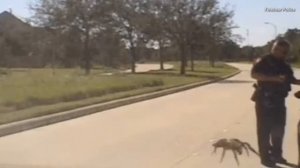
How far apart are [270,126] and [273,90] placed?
497 millimetres

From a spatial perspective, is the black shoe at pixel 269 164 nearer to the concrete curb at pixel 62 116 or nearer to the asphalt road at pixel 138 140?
the asphalt road at pixel 138 140

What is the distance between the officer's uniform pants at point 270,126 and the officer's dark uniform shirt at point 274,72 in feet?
0.52

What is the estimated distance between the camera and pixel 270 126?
916 centimetres

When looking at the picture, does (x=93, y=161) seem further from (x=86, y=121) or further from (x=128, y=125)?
(x=86, y=121)

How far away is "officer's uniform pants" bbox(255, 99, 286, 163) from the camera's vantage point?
9047mm

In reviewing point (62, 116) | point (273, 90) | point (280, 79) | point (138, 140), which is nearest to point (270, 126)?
point (273, 90)

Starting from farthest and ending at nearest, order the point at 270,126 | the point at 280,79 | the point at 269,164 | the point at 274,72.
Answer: the point at 269,164 → the point at 270,126 → the point at 274,72 → the point at 280,79

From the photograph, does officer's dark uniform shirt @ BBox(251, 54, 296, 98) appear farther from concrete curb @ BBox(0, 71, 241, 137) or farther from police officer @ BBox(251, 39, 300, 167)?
concrete curb @ BBox(0, 71, 241, 137)

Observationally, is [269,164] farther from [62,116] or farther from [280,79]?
[62,116]

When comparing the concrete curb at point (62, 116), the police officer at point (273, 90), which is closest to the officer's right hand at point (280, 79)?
the police officer at point (273, 90)

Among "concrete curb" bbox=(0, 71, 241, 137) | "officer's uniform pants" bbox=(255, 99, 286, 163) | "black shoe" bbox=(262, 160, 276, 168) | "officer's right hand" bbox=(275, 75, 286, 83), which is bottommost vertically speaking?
"concrete curb" bbox=(0, 71, 241, 137)

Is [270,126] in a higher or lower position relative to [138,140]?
higher

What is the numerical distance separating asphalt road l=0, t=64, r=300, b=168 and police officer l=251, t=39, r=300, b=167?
67 centimetres

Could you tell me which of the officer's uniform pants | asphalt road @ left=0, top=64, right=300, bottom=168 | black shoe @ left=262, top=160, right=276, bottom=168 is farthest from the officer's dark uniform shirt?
asphalt road @ left=0, top=64, right=300, bottom=168
